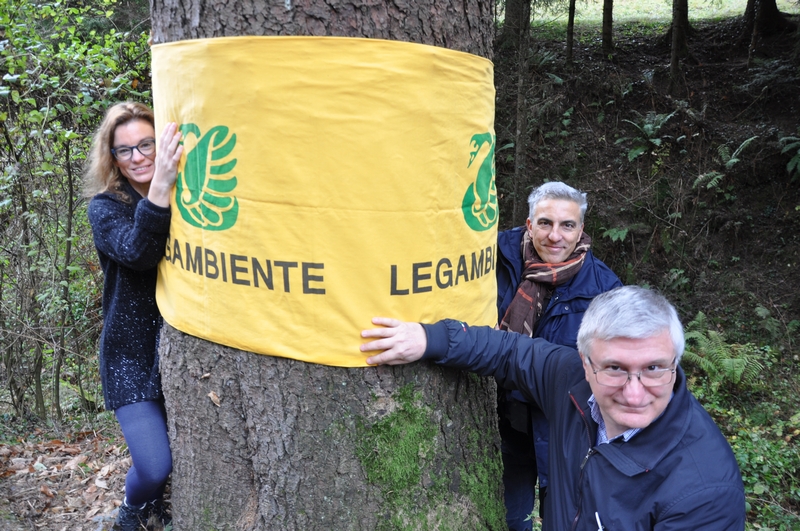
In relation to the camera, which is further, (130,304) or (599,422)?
(130,304)

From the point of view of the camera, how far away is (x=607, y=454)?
1.93 meters

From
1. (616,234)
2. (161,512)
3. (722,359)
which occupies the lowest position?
(722,359)

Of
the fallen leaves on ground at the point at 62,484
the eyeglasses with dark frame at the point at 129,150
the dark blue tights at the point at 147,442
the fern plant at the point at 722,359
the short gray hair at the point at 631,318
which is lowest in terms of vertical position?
the fern plant at the point at 722,359


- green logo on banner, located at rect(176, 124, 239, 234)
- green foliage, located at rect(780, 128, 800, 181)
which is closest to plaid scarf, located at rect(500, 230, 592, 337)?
green logo on banner, located at rect(176, 124, 239, 234)

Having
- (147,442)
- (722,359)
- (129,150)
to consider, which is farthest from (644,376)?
(722,359)

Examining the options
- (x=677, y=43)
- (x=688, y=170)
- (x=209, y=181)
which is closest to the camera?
(x=209, y=181)

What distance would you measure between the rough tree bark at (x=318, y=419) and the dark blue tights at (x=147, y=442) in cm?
21

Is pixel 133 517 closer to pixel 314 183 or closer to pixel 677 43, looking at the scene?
pixel 314 183

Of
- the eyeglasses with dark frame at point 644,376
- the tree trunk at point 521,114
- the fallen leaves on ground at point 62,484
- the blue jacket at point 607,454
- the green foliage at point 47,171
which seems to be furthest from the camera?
the tree trunk at point 521,114

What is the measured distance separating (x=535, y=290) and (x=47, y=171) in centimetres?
394

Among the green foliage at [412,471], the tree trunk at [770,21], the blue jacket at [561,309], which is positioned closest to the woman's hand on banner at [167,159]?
the green foliage at [412,471]

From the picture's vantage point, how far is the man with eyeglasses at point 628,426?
5.71ft

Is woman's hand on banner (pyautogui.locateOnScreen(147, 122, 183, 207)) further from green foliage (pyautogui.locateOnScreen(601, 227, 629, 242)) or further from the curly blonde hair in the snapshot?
green foliage (pyautogui.locateOnScreen(601, 227, 629, 242))

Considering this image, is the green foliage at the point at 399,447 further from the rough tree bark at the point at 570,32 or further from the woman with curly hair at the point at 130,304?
the rough tree bark at the point at 570,32
